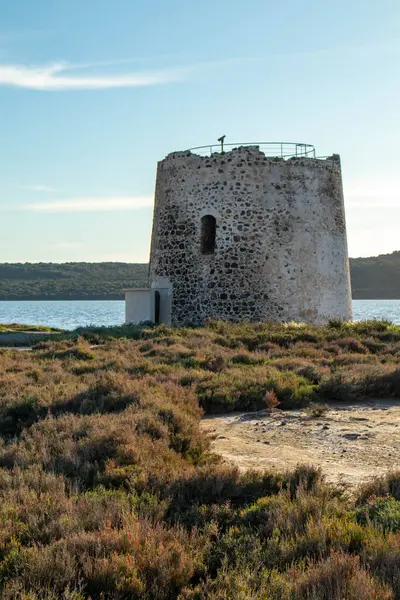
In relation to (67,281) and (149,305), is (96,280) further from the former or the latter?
(149,305)

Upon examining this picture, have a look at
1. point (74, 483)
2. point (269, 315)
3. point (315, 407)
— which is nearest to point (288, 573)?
point (74, 483)

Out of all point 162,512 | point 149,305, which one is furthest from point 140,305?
point 162,512

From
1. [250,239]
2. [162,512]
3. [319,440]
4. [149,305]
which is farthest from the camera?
[149,305]

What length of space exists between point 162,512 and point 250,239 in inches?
774

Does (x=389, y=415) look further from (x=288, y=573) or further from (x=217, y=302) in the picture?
(x=217, y=302)

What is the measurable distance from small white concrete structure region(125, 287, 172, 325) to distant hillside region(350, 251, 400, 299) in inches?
3740

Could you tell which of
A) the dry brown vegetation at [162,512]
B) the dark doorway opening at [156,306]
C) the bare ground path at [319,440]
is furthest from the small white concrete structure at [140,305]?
the bare ground path at [319,440]

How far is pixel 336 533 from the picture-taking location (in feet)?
14.8

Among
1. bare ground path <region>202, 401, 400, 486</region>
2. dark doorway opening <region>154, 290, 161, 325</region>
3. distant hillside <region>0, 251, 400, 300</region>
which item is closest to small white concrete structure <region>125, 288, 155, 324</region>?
dark doorway opening <region>154, 290, 161, 325</region>

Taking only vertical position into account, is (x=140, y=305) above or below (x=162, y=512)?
above

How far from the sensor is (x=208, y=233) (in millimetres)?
25703

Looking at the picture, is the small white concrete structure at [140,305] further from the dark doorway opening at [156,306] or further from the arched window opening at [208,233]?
the arched window opening at [208,233]

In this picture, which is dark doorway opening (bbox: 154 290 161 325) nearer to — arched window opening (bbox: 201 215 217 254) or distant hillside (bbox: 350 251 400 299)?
arched window opening (bbox: 201 215 217 254)

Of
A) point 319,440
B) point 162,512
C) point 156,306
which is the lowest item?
point 319,440
